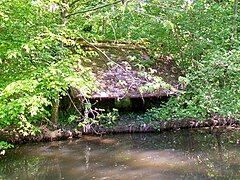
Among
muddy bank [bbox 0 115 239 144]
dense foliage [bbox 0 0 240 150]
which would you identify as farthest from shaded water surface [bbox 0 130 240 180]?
dense foliage [bbox 0 0 240 150]

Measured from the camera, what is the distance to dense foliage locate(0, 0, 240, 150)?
5.42 meters

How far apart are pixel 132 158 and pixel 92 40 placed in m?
3.89

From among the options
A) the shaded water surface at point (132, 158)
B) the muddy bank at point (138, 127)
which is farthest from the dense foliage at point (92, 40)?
the shaded water surface at point (132, 158)

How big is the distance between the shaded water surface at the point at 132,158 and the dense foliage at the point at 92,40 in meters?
0.68

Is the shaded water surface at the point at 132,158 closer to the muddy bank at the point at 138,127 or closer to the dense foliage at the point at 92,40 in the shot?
the muddy bank at the point at 138,127

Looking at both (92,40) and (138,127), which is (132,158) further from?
(92,40)

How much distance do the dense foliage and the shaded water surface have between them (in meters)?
0.68

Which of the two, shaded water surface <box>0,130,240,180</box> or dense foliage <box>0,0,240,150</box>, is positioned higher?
dense foliage <box>0,0,240,150</box>

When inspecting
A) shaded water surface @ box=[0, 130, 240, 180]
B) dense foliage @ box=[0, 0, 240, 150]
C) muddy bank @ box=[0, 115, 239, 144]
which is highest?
dense foliage @ box=[0, 0, 240, 150]

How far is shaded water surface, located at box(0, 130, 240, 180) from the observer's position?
212 inches

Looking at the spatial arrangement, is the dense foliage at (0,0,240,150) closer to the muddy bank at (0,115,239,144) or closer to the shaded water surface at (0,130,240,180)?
the muddy bank at (0,115,239,144)

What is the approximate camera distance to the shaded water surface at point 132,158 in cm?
539

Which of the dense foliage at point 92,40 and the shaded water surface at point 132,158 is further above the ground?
the dense foliage at point 92,40

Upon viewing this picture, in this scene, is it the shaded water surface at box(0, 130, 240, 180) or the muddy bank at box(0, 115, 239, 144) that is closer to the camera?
the shaded water surface at box(0, 130, 240, 180)
